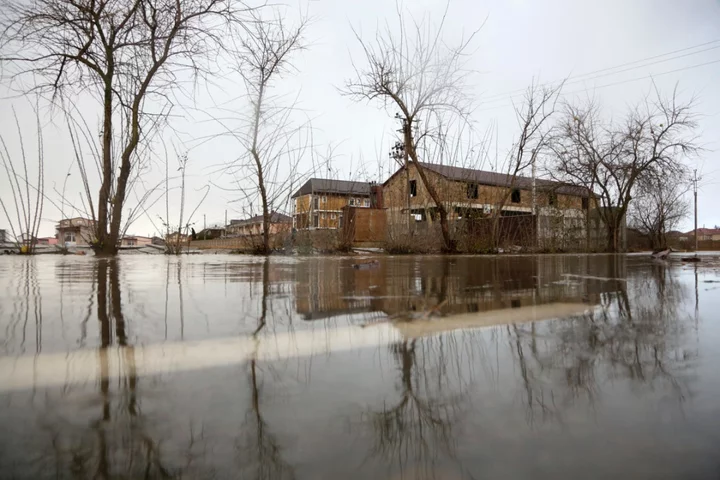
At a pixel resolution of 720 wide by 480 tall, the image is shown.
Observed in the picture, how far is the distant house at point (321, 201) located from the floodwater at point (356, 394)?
5.65m

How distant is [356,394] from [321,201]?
8189 millimetres

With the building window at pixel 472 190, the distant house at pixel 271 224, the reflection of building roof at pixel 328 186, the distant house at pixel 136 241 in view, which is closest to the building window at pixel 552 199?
the building window at pixel 472 190

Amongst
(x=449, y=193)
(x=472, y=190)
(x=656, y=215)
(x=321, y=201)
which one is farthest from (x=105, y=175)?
(x=656, y=215)

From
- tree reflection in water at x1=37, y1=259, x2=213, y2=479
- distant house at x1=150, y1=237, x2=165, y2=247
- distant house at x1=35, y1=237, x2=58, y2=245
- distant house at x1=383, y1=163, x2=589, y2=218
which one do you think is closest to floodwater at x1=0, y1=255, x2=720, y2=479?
tree reflection in water at x1=37, y1=259, x2=213, y2=479

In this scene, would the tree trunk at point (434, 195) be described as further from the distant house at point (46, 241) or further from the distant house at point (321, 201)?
the distant house at point (46, 241)

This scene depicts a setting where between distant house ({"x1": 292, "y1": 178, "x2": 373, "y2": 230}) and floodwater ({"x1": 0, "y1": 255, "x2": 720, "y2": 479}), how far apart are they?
565 centimetres

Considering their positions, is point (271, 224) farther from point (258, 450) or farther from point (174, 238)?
point (258, 450)

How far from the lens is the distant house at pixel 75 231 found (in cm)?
522

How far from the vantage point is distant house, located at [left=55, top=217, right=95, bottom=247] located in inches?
206

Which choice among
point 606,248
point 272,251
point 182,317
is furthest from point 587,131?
point 182,317

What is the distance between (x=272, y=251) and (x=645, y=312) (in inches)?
250

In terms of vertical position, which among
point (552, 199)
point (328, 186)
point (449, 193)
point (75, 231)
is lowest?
point (75, 231)

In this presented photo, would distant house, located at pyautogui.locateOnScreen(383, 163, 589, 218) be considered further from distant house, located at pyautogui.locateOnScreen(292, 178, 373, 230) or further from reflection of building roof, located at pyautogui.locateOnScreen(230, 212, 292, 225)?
reflection of building roof, located at pyautogui.locateOnScreen(230, 212, 292, 225)

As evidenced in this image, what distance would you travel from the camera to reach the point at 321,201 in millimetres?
8781
